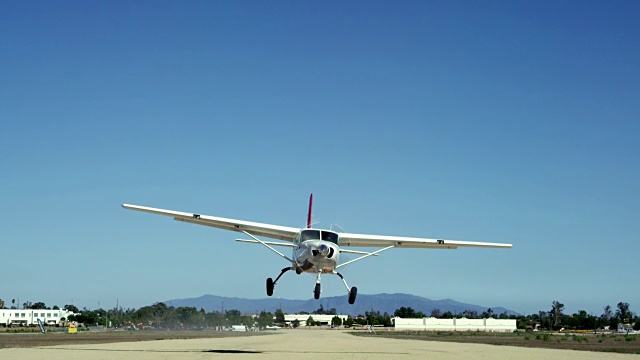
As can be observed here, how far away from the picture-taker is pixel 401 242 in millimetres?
54812

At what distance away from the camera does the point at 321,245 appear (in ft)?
142

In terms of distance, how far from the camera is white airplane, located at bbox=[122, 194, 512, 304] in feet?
144

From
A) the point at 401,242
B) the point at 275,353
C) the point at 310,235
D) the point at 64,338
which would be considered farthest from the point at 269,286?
the point at 64,338

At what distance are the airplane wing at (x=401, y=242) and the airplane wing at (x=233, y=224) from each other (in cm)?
401

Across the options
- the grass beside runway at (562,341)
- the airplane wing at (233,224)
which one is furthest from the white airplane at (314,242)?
the grass beside runway at (562,341)

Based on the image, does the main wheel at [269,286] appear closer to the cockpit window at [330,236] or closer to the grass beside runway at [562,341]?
the cockpit window at [330,236]

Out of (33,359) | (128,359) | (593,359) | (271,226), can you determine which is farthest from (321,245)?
(593,359)

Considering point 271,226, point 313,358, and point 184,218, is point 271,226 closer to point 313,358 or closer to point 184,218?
point 184,218

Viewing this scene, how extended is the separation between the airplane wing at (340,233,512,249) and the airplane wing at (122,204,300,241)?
401cm

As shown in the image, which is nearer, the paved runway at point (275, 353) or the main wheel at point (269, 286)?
the paved runway at point (275, 353)

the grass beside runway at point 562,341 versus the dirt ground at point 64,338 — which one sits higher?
the grass beside runway at point 562,341

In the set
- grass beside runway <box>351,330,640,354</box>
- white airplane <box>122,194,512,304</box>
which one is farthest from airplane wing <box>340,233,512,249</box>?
grass beside runway <box>351,330,640,354</box>

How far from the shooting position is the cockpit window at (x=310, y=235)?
1756 inches

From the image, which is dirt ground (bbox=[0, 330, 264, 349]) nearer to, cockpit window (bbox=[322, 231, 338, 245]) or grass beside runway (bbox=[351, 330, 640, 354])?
cockpit window (bbox=[322, 231, 338, 245])
